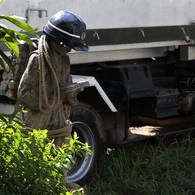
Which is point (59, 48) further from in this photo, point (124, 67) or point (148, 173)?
point (148, 173)

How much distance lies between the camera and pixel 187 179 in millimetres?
5793

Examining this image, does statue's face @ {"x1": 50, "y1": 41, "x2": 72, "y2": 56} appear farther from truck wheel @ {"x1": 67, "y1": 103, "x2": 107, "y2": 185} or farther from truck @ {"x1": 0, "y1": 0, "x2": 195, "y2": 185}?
truck wheel @ {"x1": 67, "y1": 103, "x2": 107, "y2": 185}

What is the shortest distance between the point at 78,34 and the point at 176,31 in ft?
9.46

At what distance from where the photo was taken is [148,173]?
6.07 metres

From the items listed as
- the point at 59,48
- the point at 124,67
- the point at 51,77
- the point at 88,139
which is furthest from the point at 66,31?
the point at 124,67

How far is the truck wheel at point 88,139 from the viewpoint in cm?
559

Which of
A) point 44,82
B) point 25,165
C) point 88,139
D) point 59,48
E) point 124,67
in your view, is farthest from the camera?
point 124,67

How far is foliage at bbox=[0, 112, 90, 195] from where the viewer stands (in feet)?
8.14

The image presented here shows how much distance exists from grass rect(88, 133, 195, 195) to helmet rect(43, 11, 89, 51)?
6.68 ft

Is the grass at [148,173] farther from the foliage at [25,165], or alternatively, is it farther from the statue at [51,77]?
the foliage at [25,165]

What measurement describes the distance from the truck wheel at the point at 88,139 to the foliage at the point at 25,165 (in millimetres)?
2818

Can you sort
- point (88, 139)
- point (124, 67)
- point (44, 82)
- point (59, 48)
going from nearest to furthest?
point (44, 82) → point (59, 48) → point (88, 139) → point (124, 67)

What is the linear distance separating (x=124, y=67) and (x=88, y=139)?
1.05 meters

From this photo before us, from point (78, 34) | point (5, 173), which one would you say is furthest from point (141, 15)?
point (5, 173)
